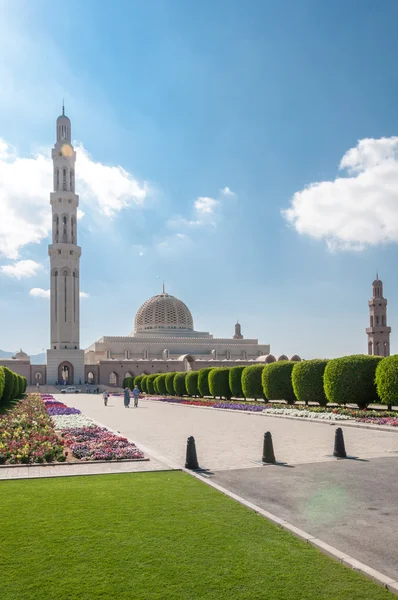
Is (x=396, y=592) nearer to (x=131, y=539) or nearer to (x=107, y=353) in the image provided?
(x=131, y=539)

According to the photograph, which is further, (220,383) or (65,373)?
(65,373)

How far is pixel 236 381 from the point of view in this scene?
32.1m

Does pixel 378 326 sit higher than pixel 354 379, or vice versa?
pixel 378 326

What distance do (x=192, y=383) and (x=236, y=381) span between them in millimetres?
6972

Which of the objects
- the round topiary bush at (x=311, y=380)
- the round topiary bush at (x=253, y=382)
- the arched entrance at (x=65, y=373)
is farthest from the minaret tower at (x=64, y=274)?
the round topiary bush at (x=311, y=380)

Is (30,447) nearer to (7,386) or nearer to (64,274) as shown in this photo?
(7,386)

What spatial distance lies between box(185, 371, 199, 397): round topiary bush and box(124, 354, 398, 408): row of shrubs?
3274 millimetres

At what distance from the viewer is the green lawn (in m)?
4.00

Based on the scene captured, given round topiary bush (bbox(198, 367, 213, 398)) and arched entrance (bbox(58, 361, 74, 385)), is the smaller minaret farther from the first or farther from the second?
round topiary bush (bbox(198, 367, 213, 398))

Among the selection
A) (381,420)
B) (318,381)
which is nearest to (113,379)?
(318,381)

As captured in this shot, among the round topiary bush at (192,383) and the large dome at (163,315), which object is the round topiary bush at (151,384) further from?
the large dome at (163,315)

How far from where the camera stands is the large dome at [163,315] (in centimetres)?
8125

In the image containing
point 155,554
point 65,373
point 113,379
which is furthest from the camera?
point 113,379

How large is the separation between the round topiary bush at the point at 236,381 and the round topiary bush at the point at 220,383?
622 millimetres
